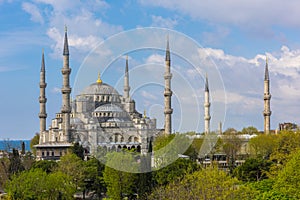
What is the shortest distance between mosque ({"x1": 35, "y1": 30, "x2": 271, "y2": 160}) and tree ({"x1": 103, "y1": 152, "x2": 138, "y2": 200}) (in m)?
18.5

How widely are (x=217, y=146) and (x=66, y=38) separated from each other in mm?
15401

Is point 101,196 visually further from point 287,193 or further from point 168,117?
point 168,117

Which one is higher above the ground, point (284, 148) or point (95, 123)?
point (95, 123)

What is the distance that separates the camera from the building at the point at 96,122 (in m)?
44.7

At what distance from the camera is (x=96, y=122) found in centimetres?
4997

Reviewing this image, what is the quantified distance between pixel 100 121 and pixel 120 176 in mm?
28076

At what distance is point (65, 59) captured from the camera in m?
45.0

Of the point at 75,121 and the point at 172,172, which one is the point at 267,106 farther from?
the point at 172,172

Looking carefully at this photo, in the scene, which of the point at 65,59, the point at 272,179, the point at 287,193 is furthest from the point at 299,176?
the point at 65,59

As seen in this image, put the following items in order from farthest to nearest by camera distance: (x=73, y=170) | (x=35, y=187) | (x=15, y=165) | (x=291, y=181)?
(x=15, y=165) → (x=73, y=170) → (x=35, y=187) → (x=291, y=181)

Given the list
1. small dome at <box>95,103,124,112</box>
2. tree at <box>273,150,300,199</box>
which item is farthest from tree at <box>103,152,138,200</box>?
small dome at <box>95,103,124,112</box>

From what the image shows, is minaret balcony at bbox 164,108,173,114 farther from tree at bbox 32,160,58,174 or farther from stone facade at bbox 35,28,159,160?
tree at bbox 32,160,58,174

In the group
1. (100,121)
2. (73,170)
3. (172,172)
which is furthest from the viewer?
(100,121)

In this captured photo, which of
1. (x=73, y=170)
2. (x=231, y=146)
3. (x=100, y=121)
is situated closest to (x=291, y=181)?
(x=73, y=170)
